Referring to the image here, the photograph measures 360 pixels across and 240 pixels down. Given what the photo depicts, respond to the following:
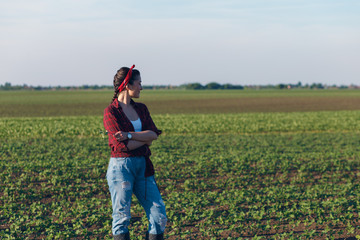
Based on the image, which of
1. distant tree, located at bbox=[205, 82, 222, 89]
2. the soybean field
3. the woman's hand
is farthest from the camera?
distant tree, located at bbox=[205, 82, 222, 89]

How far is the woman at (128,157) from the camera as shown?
5.11 metres

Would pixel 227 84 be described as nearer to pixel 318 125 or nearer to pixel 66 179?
pixel 318 125

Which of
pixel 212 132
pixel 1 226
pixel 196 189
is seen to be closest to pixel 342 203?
pixel 196 189

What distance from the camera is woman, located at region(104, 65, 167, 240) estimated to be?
5109mm

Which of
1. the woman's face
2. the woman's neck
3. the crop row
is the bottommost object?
the crop row

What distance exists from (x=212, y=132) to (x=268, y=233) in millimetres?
21603

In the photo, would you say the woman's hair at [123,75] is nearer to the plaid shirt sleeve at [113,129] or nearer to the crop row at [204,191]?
the plaid shirt sleeve at [113,129]

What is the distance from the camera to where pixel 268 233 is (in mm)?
7707

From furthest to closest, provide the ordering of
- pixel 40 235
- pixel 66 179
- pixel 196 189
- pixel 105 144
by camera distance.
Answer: pixel 105 144 → pixel 66 179 → pixel 196 189 → pixel 40 235

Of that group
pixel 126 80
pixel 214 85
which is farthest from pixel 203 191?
pixel 214 85

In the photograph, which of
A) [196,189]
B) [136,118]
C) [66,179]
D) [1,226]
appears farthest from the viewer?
[66,179]

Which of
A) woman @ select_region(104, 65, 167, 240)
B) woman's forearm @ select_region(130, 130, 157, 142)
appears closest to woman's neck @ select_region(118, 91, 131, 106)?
woman @ select_region(104, 65, 167, 240)

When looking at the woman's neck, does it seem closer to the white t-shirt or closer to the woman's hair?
the woman's hair

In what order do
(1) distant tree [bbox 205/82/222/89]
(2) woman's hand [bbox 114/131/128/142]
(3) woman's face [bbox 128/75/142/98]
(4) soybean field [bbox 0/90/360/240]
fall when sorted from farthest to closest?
(1) distant tree [bbox 205/82/222/89], (4) soybean field [bbox 0/90/360/240], (3) woman's face [bbox 128/75/142/98], (2) woman's hand [bbox 114/131/128/142]
